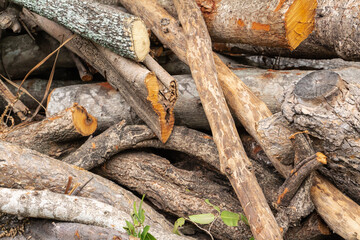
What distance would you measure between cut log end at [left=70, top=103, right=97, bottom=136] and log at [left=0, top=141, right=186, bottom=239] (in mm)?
532

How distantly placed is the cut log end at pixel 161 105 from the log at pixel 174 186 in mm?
281

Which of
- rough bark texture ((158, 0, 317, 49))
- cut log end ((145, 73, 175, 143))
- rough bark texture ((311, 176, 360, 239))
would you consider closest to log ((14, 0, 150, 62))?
cut log end ((145, 73, 175, 143))

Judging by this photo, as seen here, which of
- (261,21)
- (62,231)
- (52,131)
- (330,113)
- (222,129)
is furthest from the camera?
(52,131)

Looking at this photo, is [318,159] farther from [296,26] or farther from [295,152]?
[296,26]

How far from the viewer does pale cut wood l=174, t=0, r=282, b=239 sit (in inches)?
89.4

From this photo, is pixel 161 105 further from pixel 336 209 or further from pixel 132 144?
pixel 336 209

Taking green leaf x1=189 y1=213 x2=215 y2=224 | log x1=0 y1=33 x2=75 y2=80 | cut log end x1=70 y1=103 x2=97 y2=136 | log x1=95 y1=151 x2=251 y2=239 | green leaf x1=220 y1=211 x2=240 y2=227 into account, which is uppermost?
log x1=0 y1=33 x2=75 y2=80

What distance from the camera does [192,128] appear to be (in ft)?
11.8

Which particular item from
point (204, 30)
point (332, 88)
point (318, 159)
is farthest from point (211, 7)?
point (318, 159)

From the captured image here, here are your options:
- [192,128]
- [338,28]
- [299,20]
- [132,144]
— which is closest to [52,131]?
[132,144]

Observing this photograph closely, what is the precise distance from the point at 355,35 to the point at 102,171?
2.29 metres

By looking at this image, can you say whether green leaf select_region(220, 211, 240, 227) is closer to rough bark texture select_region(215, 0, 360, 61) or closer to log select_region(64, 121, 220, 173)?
log select_region(64, 121, 220, 173)

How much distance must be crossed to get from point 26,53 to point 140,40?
2.05 metres

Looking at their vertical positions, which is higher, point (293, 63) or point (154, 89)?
point (154, 89)
